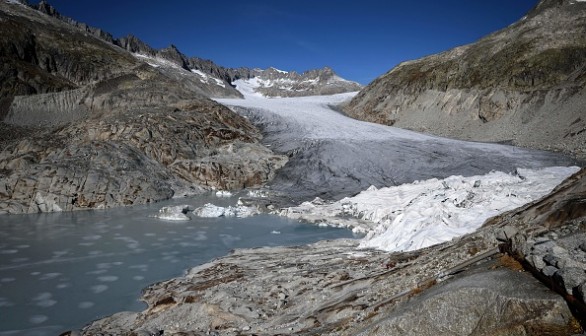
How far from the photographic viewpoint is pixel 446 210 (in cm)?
811

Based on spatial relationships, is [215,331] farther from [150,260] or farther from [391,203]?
[391,203]

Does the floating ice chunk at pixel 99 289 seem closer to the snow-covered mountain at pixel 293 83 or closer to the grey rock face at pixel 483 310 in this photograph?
the grey rock face at pixel 483 310

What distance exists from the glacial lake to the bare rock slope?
156 centimetres

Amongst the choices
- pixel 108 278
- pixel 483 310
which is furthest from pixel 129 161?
pixel 483 310

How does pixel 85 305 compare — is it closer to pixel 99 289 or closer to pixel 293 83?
pixel 99 289

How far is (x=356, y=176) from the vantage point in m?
19.0

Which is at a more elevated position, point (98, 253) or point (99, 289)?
point (98, 253)

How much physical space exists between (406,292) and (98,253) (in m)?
8.44

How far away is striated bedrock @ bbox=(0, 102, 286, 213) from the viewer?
51.3 ft

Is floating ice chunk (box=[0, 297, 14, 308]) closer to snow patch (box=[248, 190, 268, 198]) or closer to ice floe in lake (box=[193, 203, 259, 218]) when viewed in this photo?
ice floe in lake (box=[193, 203, 259, 218])

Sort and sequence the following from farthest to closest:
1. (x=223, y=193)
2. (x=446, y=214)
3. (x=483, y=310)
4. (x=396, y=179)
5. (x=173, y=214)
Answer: (x=223, y=193)
(x=396, y=179)
(x=173, y=214)
(x=446, y=214)
(x=483, y=310)

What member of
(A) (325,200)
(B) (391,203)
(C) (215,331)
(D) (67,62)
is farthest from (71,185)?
(D) (67,62)

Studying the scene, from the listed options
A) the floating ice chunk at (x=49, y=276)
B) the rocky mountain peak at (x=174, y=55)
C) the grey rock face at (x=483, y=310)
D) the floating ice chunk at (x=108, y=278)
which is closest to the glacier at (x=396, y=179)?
the grey rock face at (x=483, y=310)

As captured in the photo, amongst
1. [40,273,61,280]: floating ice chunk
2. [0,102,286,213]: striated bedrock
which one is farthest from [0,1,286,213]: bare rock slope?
[40,273,61,280]: floating ice chunk
